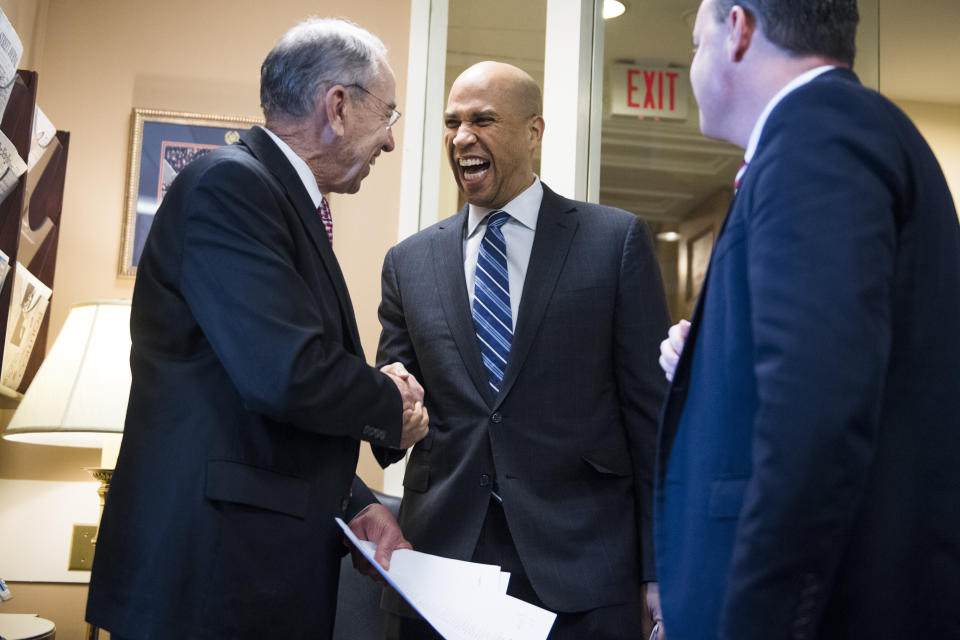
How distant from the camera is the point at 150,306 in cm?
143

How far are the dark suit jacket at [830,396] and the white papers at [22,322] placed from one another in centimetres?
231

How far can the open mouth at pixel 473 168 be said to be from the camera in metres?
2.08

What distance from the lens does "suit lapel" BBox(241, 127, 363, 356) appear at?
154 centimetres

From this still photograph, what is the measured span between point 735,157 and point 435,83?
105cm

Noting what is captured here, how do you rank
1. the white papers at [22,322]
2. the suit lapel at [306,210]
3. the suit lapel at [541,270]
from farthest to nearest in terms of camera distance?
1. the white papers at [22,322]
2. the suit lapel at [541,270]
3. the suit lapel at [306,210]

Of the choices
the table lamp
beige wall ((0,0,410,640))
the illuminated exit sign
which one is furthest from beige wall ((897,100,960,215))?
the table lamp

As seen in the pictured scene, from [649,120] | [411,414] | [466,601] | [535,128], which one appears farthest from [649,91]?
[466,601]

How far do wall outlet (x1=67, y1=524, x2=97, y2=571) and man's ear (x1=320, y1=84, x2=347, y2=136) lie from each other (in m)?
1.84

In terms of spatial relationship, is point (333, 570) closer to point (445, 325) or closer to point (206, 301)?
point (206, 301)

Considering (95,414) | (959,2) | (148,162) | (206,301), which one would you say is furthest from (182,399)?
(959,2)

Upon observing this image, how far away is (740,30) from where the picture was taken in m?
1.11

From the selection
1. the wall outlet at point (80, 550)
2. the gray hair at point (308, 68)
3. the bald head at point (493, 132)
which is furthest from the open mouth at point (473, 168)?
the wall outlet at point (80, 550)

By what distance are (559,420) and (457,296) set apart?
1.11ft

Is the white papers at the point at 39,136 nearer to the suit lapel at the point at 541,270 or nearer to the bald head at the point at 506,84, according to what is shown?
the bald head at the point at 506,84
